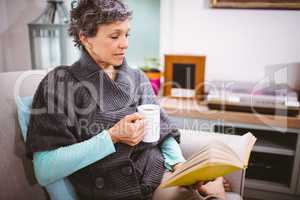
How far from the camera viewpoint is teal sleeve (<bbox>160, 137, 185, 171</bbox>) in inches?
42.2

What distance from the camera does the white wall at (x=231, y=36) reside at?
1724 mm

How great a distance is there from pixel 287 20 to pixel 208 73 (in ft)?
2.00

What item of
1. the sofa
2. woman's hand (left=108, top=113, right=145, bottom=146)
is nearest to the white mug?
woman's hand (left=108, top=113, right=145, bottom=146)

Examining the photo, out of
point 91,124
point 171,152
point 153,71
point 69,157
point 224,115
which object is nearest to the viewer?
point 69,157

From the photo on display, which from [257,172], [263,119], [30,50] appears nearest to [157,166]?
[263,119]

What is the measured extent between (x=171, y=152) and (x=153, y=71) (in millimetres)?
931

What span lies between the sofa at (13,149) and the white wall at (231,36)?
119 cm

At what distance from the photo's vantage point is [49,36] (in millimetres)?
1560

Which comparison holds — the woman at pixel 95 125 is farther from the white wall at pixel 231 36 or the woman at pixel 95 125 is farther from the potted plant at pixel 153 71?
the white wall at pixel 231 36

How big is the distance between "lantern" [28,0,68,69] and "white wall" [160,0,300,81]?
0.72 m

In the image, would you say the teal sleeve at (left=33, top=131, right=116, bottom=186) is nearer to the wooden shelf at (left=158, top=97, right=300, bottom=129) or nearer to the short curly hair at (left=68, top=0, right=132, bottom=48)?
the short curly hair at (left=68, top=0, right=132, bottom=48)

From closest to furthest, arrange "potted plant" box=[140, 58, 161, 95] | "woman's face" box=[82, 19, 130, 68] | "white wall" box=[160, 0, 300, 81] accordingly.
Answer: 1. "woman's face" box=[82, 19, 130, 68]
2. "white wall" box=[160, 0, 300, 81]
3. "potted plant" box=[140, 58, 161, 95]

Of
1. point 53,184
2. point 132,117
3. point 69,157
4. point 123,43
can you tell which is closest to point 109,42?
point 123,43

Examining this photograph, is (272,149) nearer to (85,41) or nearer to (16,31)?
A: (85,41)
